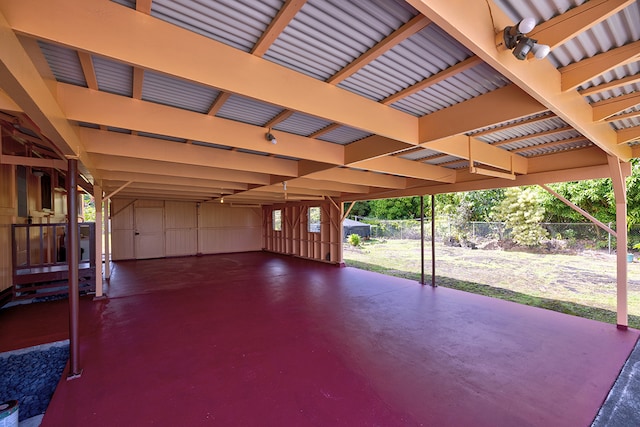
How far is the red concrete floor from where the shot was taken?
96.3 inches

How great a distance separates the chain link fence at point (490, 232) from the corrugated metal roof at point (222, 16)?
40.7ft

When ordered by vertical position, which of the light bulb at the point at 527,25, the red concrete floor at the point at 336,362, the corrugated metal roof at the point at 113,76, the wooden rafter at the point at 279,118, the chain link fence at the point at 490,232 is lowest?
the red concrete floor at the point at 336,362

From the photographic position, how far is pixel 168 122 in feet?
9.33

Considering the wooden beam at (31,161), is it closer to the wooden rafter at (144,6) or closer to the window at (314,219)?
the wooden rafter at (144,6)

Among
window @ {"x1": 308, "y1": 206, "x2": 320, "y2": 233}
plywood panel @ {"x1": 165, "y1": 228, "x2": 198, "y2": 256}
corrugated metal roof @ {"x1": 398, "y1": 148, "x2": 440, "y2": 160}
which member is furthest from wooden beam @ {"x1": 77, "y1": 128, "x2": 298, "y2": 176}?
plywood panel @ {"x1": 165, "y1": 228, "x2": 198, "y2": 256}

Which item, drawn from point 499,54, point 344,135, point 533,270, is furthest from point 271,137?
point 533,270

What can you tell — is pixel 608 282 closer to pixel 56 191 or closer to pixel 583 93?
pixel 583 93

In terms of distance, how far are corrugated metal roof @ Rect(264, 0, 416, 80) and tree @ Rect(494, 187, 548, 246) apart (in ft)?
43.2

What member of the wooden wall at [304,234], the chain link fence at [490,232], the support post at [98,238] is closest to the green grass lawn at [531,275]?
the chain link fence at [490,232]

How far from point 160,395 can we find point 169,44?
2.97 meters

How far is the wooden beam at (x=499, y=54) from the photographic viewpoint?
4.22 ft

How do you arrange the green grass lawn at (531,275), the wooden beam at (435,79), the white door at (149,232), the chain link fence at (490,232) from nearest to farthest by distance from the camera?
the wooden beam at (435,79), the green grass lawn at (531,275), the chain link fence at (490,232), the white door at (149,232)

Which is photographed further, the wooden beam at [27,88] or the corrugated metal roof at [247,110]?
the corrugated metal roof at [247,110]

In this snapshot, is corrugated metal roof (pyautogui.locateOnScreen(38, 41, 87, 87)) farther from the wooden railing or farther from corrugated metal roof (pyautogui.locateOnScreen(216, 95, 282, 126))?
the wooden railing
